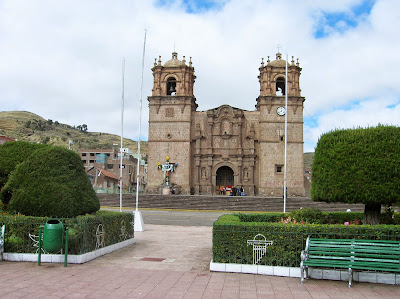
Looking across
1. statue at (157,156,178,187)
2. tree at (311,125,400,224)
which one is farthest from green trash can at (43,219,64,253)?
statue at (157,156,178,187)

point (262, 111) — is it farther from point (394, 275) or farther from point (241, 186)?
point (394, 275)

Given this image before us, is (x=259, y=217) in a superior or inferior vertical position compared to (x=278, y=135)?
inferior

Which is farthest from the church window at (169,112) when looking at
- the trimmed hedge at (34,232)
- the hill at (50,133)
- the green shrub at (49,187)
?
the hill at (50,133)

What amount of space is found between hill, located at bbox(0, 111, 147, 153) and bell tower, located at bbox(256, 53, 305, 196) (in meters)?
49.4

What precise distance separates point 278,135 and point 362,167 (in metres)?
31.6

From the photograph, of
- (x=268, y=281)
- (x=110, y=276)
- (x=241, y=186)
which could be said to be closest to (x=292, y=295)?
(x=268, y=281)

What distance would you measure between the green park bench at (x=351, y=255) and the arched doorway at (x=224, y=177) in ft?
115

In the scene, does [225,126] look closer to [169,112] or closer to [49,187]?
[169,112]

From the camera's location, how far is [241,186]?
136ft

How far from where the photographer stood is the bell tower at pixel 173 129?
137 ft

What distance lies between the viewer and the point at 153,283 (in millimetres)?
7516

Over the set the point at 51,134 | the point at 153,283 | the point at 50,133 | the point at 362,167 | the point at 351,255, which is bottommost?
the point at 153,283

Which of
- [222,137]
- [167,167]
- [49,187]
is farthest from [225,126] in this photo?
[49,187]

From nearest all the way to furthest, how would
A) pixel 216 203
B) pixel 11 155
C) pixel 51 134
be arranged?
pixel 11 155 → pixel 216 203 → pixel 51 134
